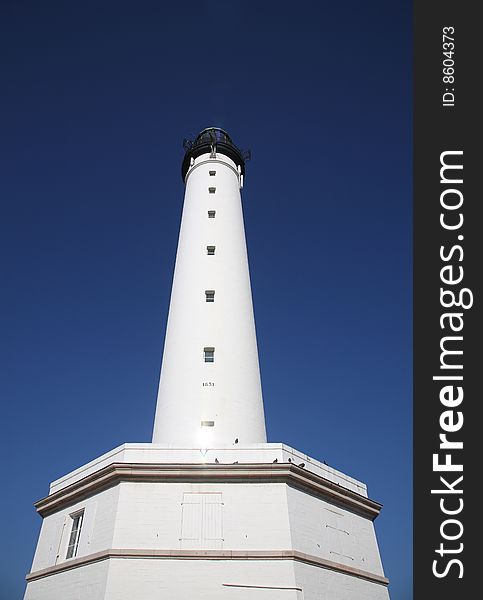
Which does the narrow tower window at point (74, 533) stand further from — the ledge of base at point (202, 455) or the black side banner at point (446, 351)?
the black side banner at point (446, 351)

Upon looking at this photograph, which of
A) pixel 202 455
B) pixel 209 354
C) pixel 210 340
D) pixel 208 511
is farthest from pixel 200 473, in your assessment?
pixel 210 340

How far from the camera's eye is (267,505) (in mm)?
14875

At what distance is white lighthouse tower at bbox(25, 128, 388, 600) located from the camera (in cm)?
1370

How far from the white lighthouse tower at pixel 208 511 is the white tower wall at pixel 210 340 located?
2.3 inches

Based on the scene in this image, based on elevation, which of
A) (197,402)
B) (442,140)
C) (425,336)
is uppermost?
(442,140)

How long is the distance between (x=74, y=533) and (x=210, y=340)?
8144 millimetres

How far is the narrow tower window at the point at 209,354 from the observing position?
66.3ft

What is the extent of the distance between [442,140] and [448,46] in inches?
109

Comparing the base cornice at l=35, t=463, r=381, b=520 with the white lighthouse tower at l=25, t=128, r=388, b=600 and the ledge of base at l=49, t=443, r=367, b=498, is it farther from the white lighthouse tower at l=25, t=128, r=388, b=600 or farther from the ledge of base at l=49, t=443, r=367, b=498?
the ledge of base at l=49, t=443, r=367, b=498

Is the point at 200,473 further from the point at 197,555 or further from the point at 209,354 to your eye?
the point at 209,354

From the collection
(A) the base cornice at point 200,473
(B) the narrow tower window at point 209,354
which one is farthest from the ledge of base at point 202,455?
(B) the narrow tower window at point 209,354

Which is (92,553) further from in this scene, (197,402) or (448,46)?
(448,46)

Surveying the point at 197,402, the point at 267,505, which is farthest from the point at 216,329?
the point at 267,505

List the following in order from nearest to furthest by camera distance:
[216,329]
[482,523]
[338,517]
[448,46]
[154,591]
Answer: [482,523] < [154,591] < [448,46] < [338,517] < [216,329]
